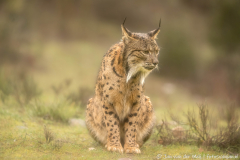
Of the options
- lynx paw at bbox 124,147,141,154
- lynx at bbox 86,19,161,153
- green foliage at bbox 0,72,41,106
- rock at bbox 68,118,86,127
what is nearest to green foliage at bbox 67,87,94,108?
green foliage at bbox 0,72,41,106

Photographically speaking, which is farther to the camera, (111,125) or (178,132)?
(178,132)

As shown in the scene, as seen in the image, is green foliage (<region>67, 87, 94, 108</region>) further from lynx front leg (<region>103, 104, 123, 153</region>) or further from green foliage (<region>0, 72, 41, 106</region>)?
lynx front leg (<region>103, 104, 123, 153</region>)

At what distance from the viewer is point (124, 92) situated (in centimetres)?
474

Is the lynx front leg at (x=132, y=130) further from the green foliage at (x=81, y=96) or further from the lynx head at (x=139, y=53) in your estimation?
the green foliage at (x=81, y=96)

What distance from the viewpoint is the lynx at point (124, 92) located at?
4570 millimetres

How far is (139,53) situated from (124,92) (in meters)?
0.69

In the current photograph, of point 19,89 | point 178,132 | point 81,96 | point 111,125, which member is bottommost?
point 178,132

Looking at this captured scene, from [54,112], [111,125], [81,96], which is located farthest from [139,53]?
[81,96]

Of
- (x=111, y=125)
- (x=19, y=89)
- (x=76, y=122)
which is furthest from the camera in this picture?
(x=19, y=89)

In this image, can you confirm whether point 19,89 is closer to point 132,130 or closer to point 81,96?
point 81,96

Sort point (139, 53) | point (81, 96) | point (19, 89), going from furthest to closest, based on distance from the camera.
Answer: point (81, 96) → point (19, 89) → point (139, 53)

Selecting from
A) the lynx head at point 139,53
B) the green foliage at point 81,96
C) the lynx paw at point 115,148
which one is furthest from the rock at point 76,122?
the lynx head at point 139,53

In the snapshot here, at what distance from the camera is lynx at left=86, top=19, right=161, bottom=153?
4.57m

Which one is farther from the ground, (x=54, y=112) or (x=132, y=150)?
(x=54, y=112)
